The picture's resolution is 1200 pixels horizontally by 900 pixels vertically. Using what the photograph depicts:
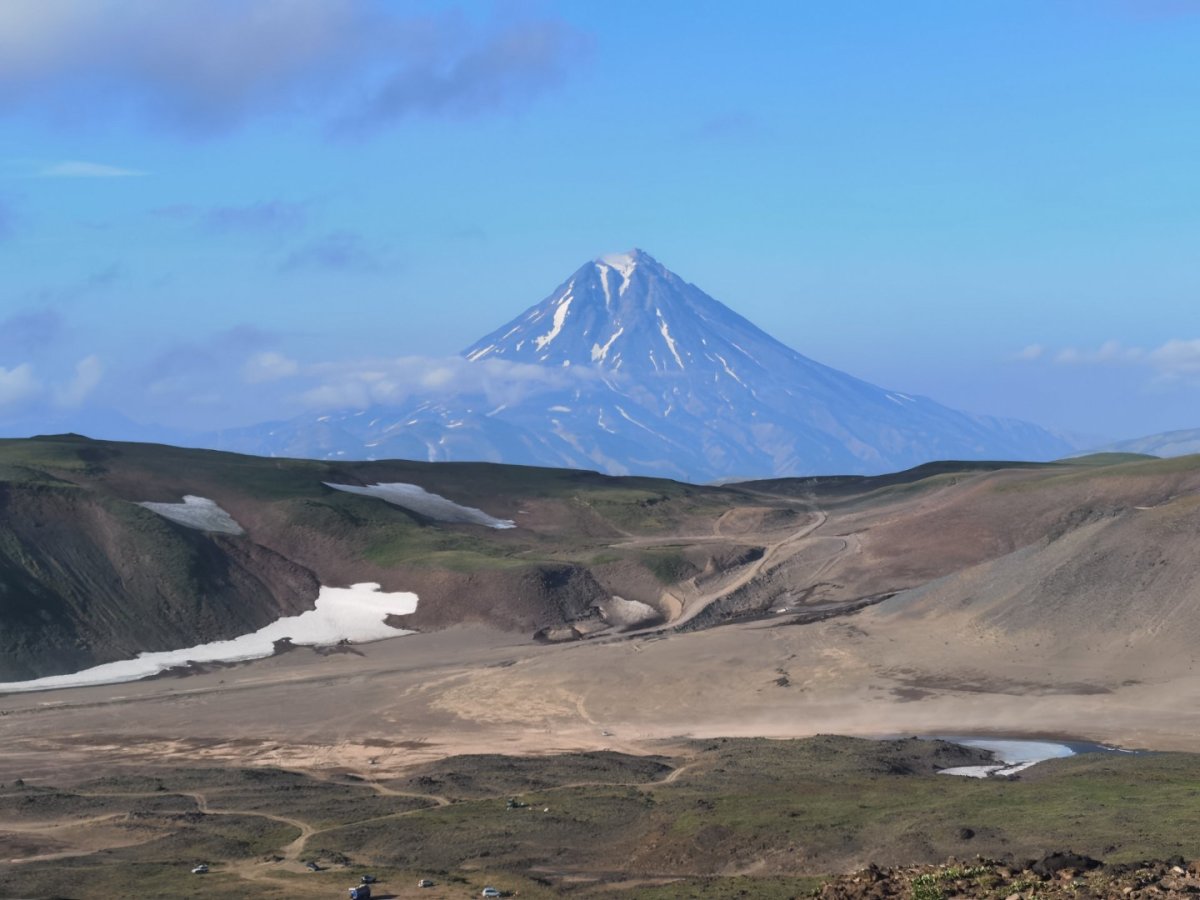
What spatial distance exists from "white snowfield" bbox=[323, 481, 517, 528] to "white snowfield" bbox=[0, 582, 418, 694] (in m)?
23.4

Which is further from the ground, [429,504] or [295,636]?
[429,504]

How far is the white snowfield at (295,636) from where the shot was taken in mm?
93000

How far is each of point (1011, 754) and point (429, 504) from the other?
82651mm

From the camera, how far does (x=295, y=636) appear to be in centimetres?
10481

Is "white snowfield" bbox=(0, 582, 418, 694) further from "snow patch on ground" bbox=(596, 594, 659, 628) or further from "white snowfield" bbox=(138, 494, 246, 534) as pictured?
"snow patch on ground" bbox=(596, 594, 659, 628)

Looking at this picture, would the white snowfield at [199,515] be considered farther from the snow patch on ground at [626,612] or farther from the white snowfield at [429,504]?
the snow patch on ground at [626,612]

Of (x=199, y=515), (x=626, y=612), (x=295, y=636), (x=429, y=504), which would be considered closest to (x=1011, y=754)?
(x=626, y=612)

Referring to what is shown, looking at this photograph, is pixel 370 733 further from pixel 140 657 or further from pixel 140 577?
pixel 140 577

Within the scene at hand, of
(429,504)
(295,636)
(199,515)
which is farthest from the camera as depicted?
(429,504)

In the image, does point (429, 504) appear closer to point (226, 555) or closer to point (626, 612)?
point (226, 555)

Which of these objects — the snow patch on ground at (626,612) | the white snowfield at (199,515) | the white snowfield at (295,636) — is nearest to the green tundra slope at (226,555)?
the white snowfield at (199,515)

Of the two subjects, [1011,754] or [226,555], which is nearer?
[1011,754]

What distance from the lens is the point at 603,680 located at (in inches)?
3329

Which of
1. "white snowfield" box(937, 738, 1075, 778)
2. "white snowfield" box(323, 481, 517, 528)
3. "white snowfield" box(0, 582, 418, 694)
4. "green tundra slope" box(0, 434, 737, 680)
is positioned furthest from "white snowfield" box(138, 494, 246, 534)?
"white snowfield" box(937, 738, 1075, 778)
